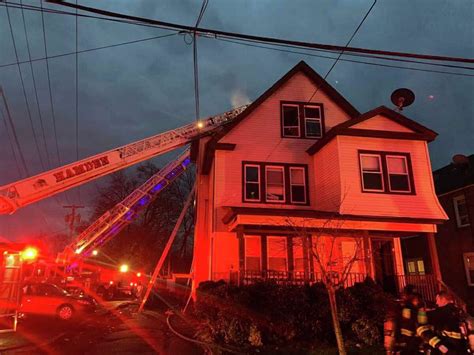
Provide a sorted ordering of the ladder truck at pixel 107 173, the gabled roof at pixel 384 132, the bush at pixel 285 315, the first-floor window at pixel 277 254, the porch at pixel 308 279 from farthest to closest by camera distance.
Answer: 1. the first-floor window at pixel 277 254
2. the gabled roof at pixel 384 132
3. the ladder truck at pixel 107 173
4. the porch at pixel 308 279
5. the bush at pixel 285 315

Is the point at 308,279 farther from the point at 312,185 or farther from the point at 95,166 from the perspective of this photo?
the point at 95,166

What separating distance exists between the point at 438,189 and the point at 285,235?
13328 millimetres

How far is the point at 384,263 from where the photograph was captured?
A: 17.8 m

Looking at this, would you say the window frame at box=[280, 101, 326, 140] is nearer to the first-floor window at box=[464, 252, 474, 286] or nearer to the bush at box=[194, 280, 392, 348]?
the bush at box=[194, 280, 392, 348]

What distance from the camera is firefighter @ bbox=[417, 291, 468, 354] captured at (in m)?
6.80

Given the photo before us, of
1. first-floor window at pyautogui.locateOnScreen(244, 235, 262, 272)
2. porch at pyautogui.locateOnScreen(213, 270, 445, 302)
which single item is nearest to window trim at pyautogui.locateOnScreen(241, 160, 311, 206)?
first-floor window at pyautogui.locateOnScreen(244, 235, 262, 272)

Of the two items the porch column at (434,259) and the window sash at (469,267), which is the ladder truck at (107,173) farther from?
the window sash at (469,267)

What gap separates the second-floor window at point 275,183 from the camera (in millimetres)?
17344

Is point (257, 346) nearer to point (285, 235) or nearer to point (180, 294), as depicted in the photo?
point (285, 235)

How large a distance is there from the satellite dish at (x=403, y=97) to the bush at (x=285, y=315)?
357 inches

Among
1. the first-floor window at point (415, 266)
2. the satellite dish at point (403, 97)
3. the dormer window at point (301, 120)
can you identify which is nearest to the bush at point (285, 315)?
the dormer window at point (301, 120)

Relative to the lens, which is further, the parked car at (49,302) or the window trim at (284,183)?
the window trim at (284,183)

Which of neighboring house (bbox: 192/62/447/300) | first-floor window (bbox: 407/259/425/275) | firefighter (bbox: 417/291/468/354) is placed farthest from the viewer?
first-floor window (bbox: 407/259/425/275)

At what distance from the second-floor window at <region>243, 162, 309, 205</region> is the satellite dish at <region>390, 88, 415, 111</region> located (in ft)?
16.1
